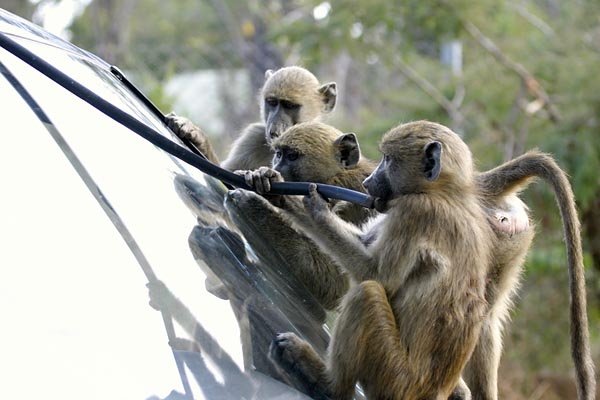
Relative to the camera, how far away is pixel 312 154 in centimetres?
411

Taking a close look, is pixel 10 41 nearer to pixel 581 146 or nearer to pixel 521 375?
pixel 581 146

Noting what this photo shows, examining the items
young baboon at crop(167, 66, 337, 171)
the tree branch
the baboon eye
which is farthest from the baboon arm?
the tree branch

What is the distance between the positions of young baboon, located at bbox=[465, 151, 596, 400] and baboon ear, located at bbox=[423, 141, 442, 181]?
1.07 ft

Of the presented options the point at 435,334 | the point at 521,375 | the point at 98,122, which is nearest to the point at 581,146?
the point at 521,375

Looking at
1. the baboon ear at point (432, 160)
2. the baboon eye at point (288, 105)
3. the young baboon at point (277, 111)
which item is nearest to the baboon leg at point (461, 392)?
the baboon ear at point (432, 160)

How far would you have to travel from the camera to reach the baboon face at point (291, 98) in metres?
5.21

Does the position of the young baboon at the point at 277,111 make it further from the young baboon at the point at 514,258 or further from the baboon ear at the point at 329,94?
the young baboon at the point at 514,258

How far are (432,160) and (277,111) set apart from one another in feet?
6.75

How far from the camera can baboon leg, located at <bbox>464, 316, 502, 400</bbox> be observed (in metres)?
3.78

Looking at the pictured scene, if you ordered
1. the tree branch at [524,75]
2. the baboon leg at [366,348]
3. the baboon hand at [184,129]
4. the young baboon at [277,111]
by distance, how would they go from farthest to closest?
1. the tree branch at [524,75]
2. the young baboon at [277,111]
3. the baboon hand at [184,129]
4. the baboon leg at [366,348]

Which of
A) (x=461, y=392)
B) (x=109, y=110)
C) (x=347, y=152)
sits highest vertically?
(x=347, y=152)

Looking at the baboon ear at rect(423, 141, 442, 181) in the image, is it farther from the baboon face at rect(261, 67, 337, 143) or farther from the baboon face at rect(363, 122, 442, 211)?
the baboon face at rect(261, 67, 337, 143)

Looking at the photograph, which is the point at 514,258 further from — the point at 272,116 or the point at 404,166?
the point at 272,116

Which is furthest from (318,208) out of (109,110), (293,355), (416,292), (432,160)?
(109,110)
